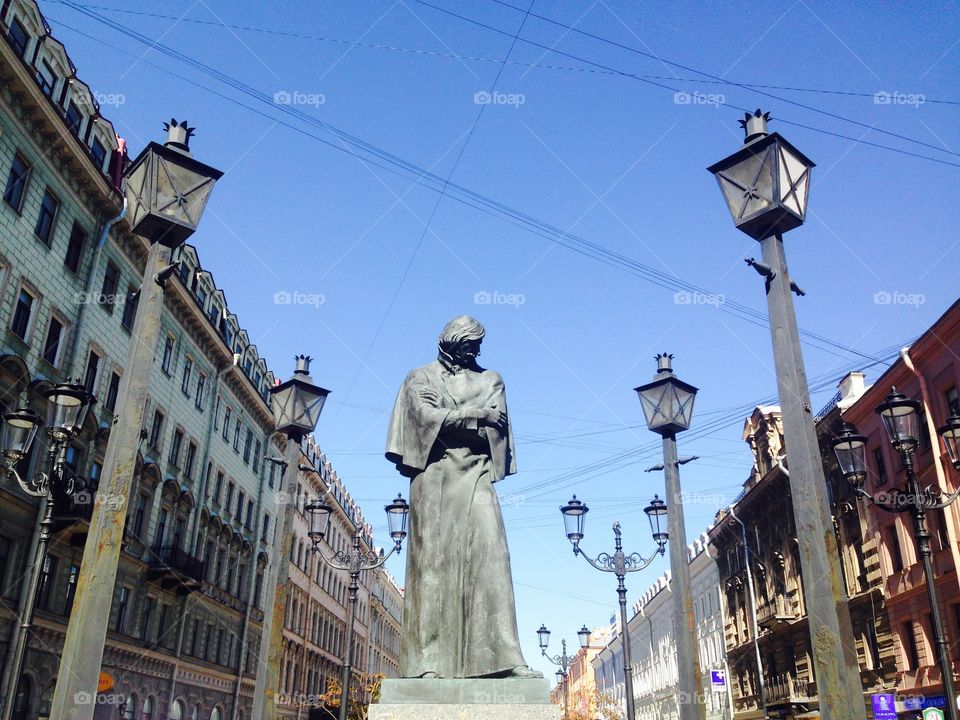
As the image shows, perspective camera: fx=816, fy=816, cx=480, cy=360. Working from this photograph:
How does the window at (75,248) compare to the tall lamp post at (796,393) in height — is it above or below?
above

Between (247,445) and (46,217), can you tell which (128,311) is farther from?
(247,445)

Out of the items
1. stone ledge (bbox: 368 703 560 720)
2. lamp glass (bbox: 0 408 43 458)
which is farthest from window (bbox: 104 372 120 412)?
stone ledge (bbox: 368 703 560 720)

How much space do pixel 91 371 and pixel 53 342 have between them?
228 cm

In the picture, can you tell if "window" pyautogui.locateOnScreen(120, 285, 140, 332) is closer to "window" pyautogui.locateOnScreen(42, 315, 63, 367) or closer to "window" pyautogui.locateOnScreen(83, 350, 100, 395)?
"window" pyautogui.locateOnScreen(83, 350, 100, 395)

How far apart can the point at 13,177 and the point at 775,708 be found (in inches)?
1514

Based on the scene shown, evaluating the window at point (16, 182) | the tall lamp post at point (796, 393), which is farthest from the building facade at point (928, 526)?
the window at point (16, 182)

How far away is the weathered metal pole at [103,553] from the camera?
18.4 ft

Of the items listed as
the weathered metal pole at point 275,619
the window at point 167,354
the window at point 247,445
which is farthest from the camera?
the window at point 247,445

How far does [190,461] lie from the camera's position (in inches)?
1379

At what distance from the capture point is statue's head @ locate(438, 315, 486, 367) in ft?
20.1

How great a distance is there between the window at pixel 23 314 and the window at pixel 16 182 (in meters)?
2.31

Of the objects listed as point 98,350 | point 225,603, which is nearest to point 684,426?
point 98,350

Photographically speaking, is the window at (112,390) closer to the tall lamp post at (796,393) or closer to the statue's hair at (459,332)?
the statue's hair at (459,332)

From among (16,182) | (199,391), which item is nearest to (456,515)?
(16,182)
